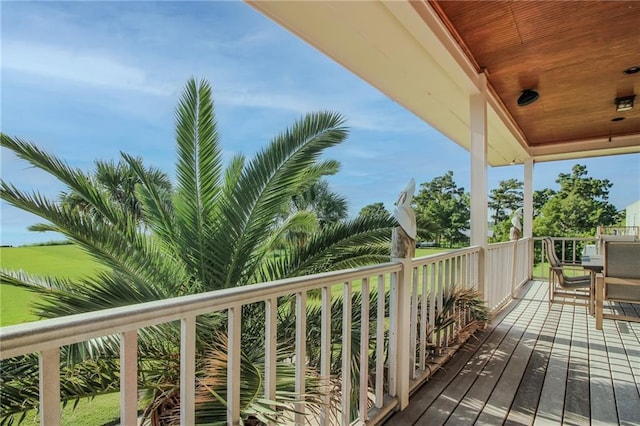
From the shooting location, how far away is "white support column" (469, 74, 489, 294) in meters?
4.01

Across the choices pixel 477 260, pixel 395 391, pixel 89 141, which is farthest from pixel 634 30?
pixel 89 141

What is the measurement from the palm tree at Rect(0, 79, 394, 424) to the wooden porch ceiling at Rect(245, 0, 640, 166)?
31.2 inches

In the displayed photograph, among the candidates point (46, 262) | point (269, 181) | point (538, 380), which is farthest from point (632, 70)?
point (46, 262)

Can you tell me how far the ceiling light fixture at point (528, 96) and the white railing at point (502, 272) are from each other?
1.89m

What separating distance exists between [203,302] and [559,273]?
17.2 ft

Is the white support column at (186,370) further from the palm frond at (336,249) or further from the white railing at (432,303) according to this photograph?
the palm frond at (336,249)

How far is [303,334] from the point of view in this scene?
151 centimetres

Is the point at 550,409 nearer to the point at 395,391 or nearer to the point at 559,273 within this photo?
the point at 395,391

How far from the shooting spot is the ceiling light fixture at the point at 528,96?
14.2ft

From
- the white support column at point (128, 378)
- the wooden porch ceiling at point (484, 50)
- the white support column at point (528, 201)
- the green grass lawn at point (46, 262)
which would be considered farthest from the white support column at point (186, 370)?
the white support column at point (528, 201)

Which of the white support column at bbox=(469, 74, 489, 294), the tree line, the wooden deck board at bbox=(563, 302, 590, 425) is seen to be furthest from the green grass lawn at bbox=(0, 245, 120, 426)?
the tree line

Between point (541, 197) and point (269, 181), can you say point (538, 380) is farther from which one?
point (541, 197)

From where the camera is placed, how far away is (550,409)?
2.26m

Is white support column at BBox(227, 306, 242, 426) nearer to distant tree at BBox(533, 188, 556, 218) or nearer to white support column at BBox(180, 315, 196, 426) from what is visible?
white support column at BBox(180, 315, 196, 426)
